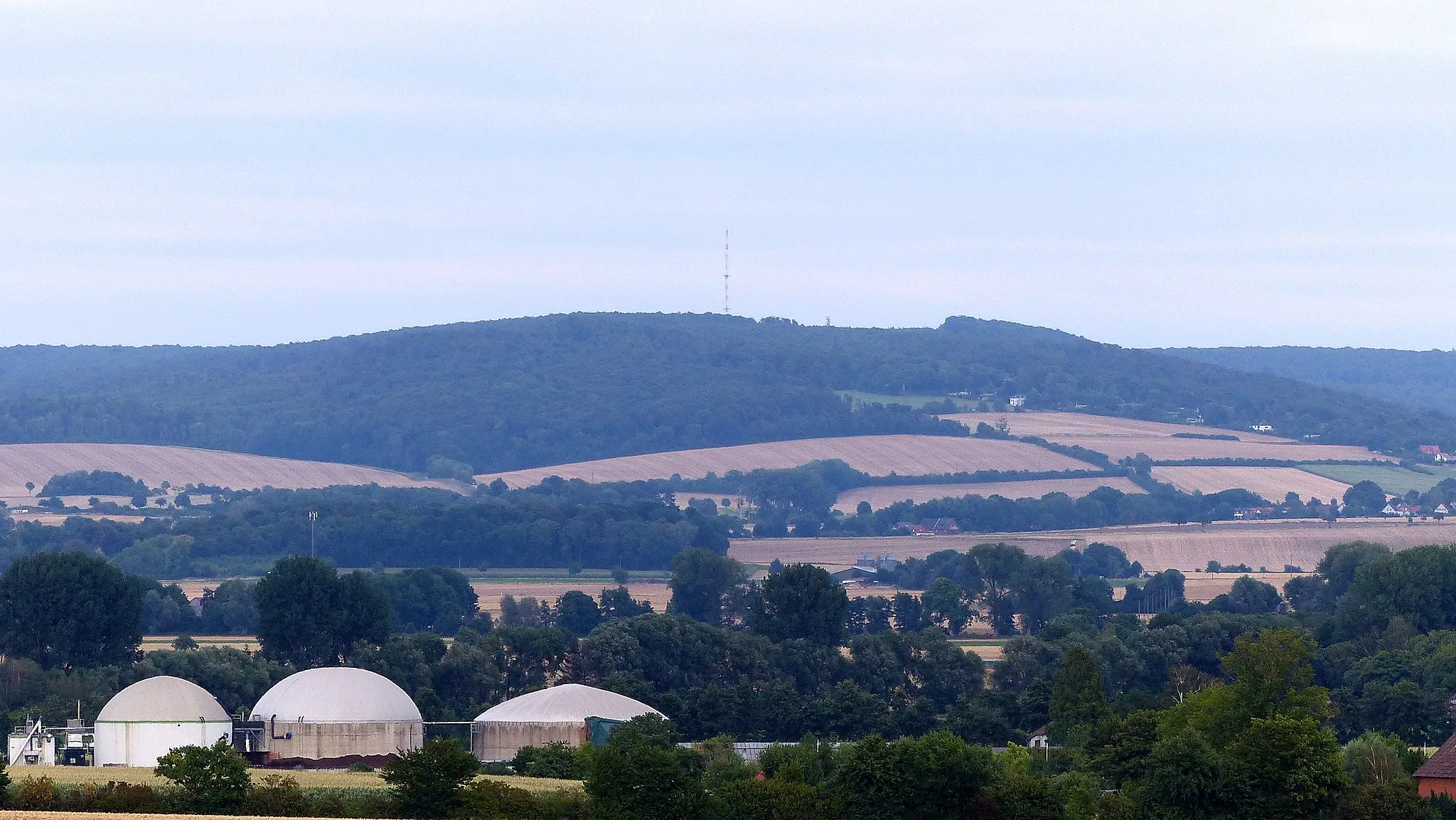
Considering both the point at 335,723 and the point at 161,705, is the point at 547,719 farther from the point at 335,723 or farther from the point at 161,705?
the point at 161,705

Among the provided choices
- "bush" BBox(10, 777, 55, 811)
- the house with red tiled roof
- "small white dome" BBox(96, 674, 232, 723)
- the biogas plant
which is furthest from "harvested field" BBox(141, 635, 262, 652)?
the house with red tiled roof

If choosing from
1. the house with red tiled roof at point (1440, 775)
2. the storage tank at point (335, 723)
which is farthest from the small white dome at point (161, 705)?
the house with red tiled roof at point (1440, 775)

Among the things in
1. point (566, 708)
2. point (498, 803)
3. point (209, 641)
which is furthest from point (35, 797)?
point (209, 641)

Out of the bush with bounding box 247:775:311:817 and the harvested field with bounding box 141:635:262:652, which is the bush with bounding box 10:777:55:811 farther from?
the harvested field with bounding box 141:635:262:652

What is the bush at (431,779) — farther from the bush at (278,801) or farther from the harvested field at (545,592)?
the harvested field at (545,592)

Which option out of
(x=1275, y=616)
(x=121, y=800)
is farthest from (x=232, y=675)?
(x=1275, y=616)

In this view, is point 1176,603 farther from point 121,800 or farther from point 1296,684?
point 121,800
